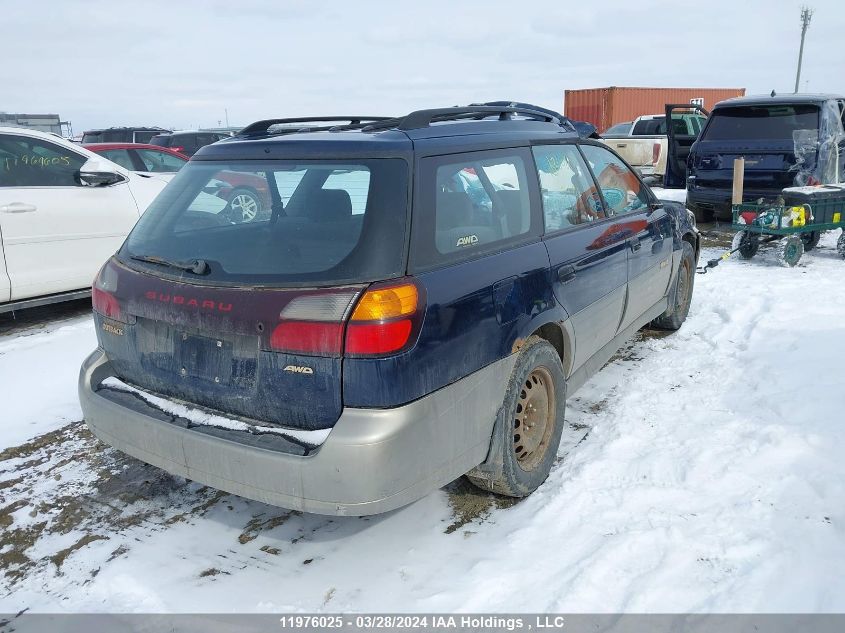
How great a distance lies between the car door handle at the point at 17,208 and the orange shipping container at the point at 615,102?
25879mm

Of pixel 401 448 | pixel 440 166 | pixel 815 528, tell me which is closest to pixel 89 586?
pixel 401 448

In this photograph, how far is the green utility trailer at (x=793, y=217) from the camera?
759cm

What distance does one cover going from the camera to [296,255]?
258cm

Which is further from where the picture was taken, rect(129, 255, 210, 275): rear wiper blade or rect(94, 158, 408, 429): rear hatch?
rect(129, 255, 210, 275): rear wiper blade

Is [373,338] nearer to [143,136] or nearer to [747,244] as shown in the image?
[747,244]

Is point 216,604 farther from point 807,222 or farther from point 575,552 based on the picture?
point 807,222

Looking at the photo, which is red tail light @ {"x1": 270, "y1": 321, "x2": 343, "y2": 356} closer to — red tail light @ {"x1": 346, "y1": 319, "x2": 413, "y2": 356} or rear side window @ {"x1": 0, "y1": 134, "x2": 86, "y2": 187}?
red tail light @ {"x1": 346, "y1": 319, "x2": 413, "y2": 356}

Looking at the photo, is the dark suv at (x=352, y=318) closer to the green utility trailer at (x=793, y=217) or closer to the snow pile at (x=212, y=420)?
the snow pile at (x=212, y=420)

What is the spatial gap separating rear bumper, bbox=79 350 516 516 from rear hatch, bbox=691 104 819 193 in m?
7.86

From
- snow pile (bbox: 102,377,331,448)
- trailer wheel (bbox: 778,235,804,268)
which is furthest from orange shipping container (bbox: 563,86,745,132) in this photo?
snow pile (bbox: 102,377,331,448)

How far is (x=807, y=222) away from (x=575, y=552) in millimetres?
6507

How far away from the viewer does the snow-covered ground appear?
259 cm

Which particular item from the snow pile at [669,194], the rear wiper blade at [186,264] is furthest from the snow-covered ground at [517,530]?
the snow pile at [669,194]

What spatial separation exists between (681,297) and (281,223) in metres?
4.05
